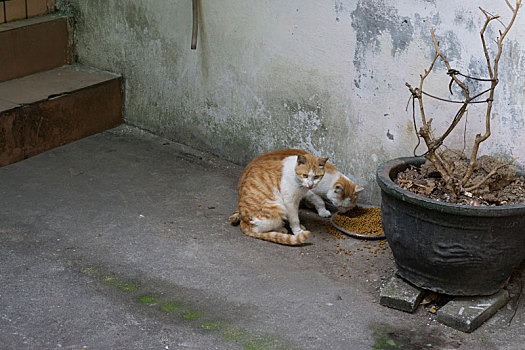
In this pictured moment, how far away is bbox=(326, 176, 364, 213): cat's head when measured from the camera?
4.72 m

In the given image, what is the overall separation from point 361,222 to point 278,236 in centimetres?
60

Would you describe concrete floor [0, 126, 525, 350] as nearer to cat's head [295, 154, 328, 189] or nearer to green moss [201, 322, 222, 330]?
green moss [201, 322, 222, 330]

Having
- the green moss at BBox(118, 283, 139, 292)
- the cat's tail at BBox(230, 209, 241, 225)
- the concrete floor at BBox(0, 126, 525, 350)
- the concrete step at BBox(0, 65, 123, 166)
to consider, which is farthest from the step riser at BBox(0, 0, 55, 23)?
the green moss at BBox(118, 283, 139, 292)

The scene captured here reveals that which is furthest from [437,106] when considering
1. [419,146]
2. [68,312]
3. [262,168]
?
[68,312]

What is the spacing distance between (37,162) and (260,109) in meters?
1.67

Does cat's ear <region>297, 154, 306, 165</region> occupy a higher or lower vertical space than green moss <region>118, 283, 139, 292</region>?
higher

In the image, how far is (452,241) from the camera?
3.68 m

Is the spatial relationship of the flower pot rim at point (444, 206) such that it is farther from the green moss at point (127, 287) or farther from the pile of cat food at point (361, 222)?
the green moss at point (127, 287)

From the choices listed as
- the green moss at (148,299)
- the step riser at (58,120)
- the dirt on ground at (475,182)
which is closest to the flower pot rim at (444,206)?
the dirt on ground at (475,182)

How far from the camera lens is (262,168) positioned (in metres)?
4.67

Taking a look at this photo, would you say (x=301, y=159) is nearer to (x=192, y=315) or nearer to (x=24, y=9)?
(x=192, y=315)

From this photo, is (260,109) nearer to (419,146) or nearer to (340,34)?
(340,34)

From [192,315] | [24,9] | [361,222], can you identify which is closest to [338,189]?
[361,222]

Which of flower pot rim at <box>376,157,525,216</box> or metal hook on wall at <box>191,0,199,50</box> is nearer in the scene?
flower pot rim at <box>376,157,525,216</box>
